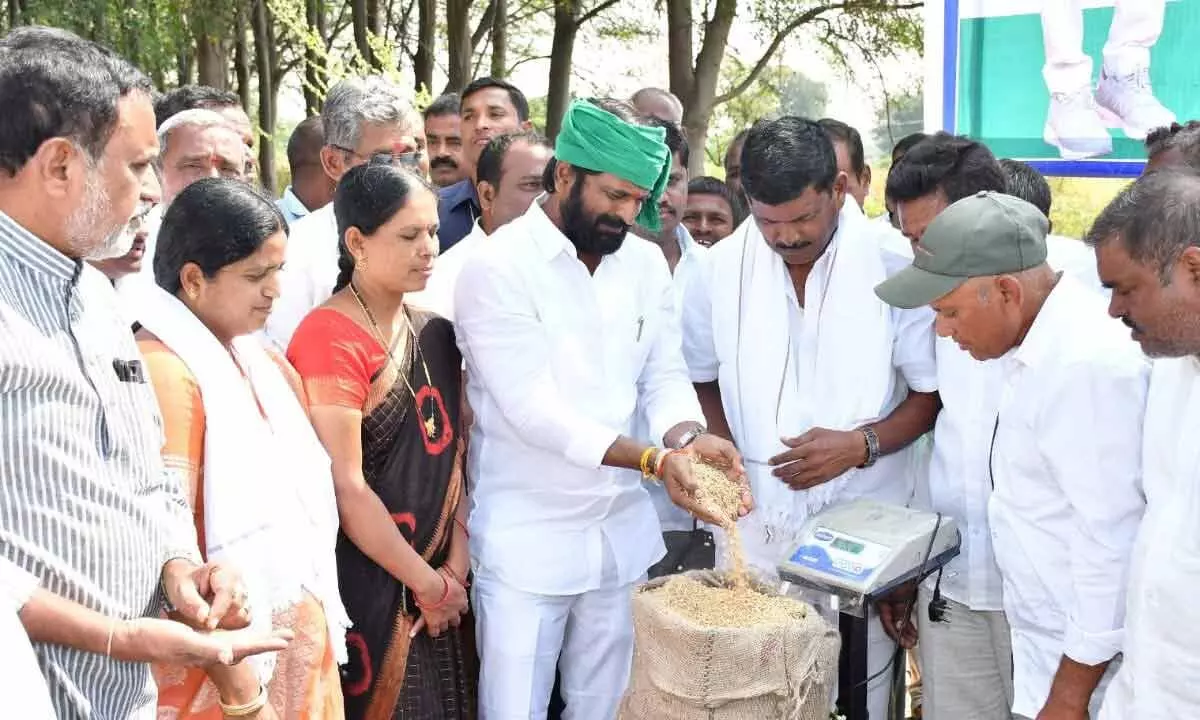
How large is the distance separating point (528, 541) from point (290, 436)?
0.95 meters

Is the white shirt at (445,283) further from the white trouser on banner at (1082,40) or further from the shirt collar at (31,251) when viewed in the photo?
the white trouser on banner at (1082,40)

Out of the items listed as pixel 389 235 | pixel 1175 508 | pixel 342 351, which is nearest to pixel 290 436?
pixel 342 351

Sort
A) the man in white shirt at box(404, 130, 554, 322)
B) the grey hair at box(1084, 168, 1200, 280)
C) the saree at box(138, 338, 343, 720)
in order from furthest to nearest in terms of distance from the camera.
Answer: the man in white shirt at box(404, 130, 554, 322)
the saree at box(138, 338, 343, 720)
the grey hair at box(1084, 168, 1200, 280)


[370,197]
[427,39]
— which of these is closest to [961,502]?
[370,197]

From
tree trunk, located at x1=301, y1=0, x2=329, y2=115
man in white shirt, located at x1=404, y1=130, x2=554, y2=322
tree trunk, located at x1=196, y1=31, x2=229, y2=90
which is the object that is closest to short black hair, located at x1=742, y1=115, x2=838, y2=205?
man in white shirt, located at x1=404, y1=130, x2=554, y2=322

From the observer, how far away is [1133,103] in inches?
183

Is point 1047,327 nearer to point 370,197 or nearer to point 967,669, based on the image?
point 967,669

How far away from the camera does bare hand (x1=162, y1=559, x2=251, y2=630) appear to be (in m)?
2.12

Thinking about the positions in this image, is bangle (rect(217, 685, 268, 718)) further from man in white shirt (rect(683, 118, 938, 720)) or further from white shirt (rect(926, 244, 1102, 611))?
white shirt (rect(926, 244, 1102, 611))

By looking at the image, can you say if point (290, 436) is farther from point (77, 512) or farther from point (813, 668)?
point (813, 668)

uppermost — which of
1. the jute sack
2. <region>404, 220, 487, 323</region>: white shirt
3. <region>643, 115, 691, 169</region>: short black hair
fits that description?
<region>643, 115, 691, 169</region>: short black hair

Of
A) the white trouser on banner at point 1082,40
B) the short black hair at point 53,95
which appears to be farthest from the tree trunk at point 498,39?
the short black hair at point 53,95

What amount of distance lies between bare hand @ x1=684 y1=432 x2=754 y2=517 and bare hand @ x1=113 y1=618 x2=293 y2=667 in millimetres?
1699

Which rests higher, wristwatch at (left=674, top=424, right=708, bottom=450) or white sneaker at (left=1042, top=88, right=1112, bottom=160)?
white sneaker at (left=1042, top=88, right=1112, bottom=160)
